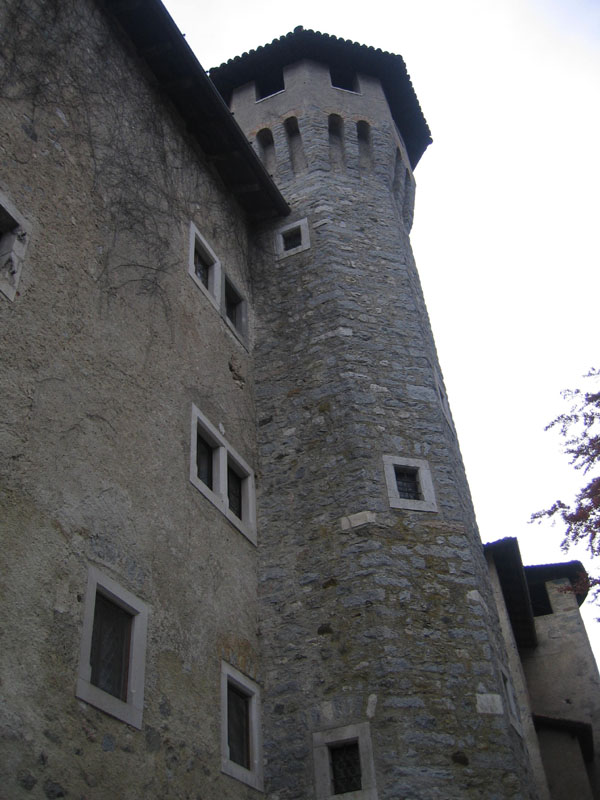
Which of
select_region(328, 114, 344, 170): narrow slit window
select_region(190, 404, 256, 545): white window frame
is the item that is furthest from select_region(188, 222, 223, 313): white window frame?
select_region(328, 114, 344, 170): narrow slit window

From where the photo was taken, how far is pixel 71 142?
27.6 ft

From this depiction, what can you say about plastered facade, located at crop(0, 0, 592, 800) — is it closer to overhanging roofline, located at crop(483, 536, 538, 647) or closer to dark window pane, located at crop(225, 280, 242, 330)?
dark window pane, located at crop(225, 280, 242, 330)

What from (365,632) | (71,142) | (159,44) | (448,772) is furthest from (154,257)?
(448,772)

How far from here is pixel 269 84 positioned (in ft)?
51.2

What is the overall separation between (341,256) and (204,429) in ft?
13.9

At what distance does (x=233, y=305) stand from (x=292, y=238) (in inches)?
71.3

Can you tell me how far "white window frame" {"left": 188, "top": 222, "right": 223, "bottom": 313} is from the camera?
10297 mm

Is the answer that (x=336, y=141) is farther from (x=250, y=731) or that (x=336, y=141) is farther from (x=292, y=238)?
(x=250, y=731)

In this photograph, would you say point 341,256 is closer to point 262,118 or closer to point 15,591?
point 262,118

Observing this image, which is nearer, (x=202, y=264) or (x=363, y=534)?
(x=363, y=534)

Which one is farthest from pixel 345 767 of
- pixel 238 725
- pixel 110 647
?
pixel 110 647

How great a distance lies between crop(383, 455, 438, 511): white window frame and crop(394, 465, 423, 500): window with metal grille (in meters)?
0.04

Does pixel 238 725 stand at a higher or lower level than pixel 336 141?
lower

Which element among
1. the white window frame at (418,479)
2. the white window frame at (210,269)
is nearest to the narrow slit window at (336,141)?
the white window frame at (210,269)
